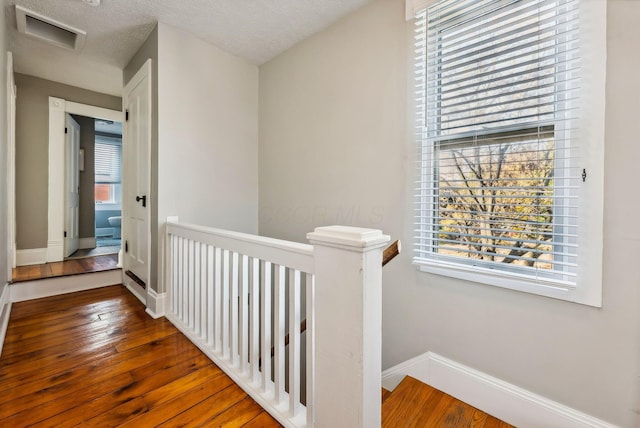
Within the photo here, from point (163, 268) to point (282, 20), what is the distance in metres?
2.21

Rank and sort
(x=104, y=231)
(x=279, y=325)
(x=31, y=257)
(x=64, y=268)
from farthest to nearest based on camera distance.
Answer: (x=104, y=231), (x=31, y=257), (x=64, y=268), (x=279, y=325)

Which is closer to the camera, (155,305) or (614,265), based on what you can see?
(614,265)

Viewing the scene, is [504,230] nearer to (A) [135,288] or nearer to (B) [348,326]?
(B) [348,326]

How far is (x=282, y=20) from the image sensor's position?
229cm

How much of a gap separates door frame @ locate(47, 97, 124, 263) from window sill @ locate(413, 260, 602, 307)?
410 cm

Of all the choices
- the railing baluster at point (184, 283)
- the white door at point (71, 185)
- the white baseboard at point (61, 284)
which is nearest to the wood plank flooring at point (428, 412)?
the railing baluster at point (184, 283)

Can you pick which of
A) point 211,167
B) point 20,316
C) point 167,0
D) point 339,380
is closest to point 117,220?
point 20,316

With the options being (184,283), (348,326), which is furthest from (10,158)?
(348,326)

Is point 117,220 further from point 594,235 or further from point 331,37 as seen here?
point 594,235

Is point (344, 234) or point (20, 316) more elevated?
point (344, 234)

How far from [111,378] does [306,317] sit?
47.4 inches

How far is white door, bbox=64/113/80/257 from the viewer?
3.54 metres

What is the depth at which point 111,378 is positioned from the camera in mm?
1529

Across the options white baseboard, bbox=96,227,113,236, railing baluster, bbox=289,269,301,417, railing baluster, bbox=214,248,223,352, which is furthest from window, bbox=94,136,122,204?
railing baluster, bbox=289,269,301,417
